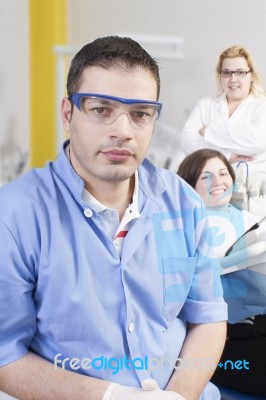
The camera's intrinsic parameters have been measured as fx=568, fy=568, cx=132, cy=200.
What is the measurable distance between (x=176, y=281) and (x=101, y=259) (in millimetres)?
169

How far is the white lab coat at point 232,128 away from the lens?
1204mm

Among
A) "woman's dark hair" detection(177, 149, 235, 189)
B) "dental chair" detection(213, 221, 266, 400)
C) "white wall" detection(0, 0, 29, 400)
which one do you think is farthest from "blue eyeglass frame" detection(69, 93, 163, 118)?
"white wall" detection(0, 0, 29, 400)

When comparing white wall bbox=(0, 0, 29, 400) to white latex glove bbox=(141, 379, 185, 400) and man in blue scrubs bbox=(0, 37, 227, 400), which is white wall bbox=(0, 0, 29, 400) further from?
white latex glove bbox=(141, 379, 185, 400)

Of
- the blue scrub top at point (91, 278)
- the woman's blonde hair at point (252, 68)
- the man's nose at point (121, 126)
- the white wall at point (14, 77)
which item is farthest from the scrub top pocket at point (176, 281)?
the white wall at point (14, 77)

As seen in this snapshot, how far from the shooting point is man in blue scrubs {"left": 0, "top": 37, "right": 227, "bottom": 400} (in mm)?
966

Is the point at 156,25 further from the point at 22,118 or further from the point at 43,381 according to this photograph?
the point at 43,381

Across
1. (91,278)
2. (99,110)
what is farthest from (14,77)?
(91,278)

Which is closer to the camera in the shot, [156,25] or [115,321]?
[115,321]

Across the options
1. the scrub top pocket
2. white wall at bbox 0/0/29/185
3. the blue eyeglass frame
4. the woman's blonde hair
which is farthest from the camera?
white wall at bbox 0/0/29/185

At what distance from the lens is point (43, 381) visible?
100 centimetres

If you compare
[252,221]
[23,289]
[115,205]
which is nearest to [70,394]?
[23,289]

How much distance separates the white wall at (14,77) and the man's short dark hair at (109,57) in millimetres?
496

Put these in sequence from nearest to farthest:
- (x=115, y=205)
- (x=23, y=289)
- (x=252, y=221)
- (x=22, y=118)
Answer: (x=23, y=289), (x=115, y=205), (x=252, y=221), (x=22, y=118)

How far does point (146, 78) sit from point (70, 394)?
566mm
